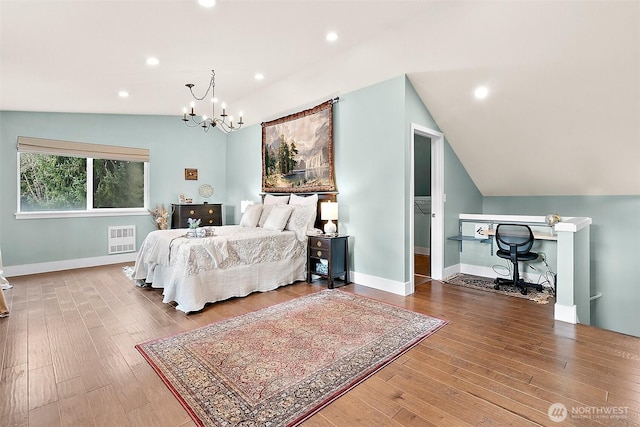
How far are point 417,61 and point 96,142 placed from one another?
5.37 metres

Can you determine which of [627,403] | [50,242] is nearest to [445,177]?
[627,403]

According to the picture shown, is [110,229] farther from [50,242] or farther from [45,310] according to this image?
[45,310]

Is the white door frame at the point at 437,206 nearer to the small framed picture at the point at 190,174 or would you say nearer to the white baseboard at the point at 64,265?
the small framed picture at the point at 190,174

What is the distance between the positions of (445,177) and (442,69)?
157 cm

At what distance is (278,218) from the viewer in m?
4.67

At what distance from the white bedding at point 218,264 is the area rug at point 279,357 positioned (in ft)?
1.97

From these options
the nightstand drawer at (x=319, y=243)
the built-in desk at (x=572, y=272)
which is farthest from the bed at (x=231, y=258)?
the built-in desk at (x=572, y=272)

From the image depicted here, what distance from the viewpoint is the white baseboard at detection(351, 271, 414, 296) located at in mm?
3850

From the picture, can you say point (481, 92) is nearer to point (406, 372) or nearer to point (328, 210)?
point (328, 210)

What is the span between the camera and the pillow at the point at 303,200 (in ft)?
15.6

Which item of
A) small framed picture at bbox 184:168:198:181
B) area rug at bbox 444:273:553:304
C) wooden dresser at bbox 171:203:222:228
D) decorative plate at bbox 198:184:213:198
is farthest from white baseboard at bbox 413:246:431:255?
small framed picture at bbox 184:168:198:181

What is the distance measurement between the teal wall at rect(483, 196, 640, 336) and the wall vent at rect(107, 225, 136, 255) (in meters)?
7.32

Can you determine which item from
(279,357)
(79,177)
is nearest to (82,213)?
(79,177)

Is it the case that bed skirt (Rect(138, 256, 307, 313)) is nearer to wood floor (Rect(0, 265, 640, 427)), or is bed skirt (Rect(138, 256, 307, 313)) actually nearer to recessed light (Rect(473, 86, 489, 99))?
wood floor (Rect(0, 265, 640, 427))
